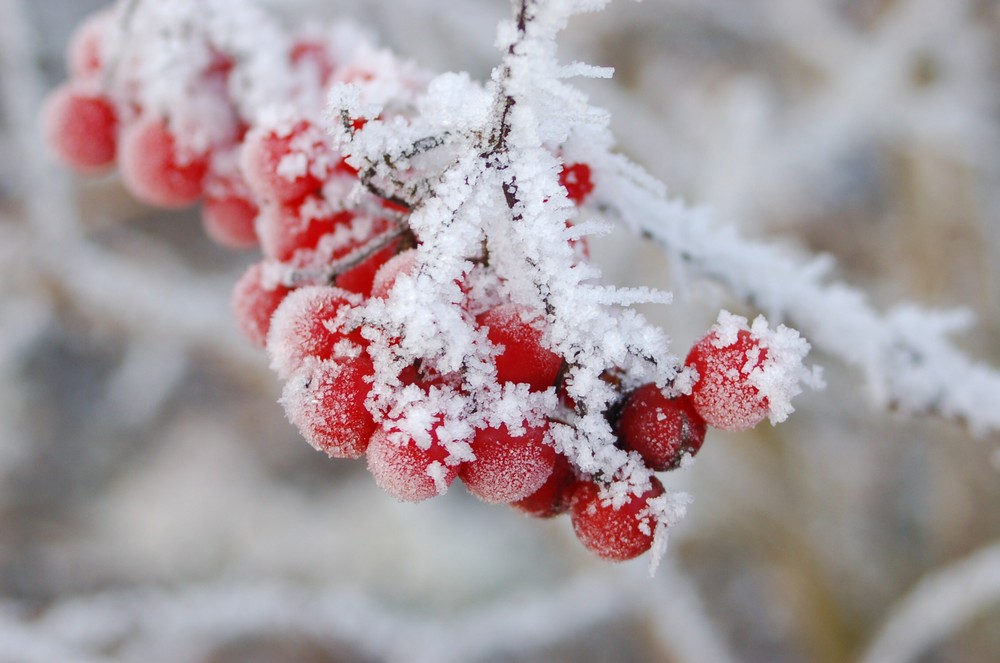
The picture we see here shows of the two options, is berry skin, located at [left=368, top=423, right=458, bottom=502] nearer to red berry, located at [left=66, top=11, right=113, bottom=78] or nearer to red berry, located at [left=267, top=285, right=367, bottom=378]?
red berry, located at [left=267, top=285, right=367, bottom=378]

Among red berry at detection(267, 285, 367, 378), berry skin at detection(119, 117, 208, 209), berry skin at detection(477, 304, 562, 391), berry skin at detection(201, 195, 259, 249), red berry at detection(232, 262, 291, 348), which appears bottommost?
berry skin at detection(477, 304, 562, 391)

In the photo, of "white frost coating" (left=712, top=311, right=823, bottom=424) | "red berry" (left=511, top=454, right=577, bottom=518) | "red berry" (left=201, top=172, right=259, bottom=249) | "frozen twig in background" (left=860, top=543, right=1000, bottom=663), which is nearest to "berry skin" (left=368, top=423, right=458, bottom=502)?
"red berry" (left=511, top=454, right=577, bottom=518)

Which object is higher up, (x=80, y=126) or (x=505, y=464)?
(x=80, y=126)

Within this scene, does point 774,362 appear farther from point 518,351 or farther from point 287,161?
point 287,161

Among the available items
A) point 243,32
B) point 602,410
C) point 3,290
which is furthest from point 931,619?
point 3,290

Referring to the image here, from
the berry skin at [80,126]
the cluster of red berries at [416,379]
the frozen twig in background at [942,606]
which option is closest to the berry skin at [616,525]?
the cluster of red berries at [416,379]

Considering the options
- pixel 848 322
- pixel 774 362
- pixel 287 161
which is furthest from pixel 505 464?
pixel 848 322

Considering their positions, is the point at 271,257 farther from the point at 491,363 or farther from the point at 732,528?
the point at 732,528
